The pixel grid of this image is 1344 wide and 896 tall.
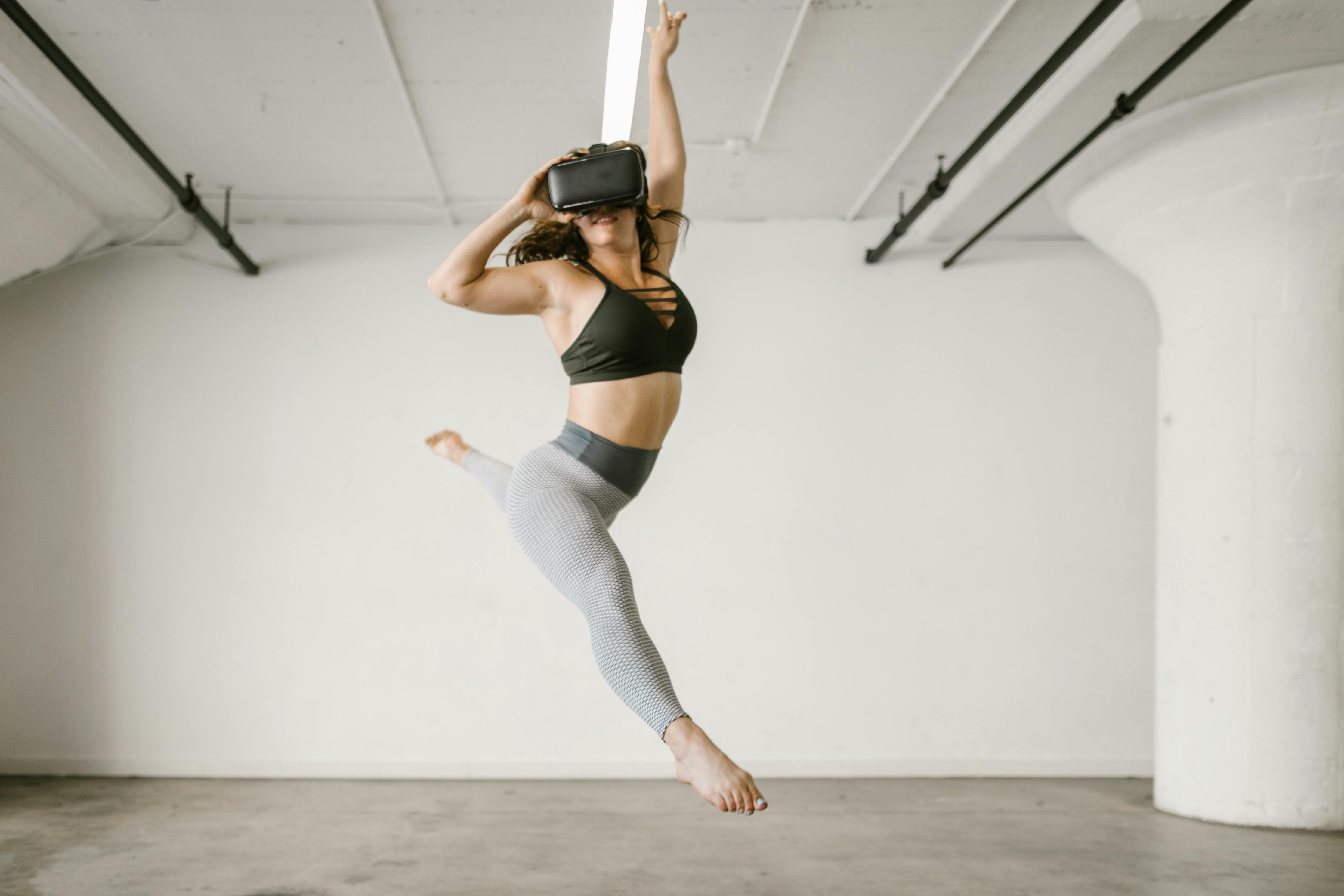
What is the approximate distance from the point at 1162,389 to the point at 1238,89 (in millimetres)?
1320

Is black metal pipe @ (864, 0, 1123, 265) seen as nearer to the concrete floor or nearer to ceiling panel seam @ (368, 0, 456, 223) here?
ceiling panel seam @ (368, 0, 456, 223)

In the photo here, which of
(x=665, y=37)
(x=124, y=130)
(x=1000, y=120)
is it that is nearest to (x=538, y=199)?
(x=665, y=37)

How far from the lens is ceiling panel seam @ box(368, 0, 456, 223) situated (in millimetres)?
3410

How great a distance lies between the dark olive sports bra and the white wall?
2.89 metres

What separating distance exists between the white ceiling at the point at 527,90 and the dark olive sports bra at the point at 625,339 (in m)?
1.81

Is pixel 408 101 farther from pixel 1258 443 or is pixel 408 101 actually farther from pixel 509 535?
pixel 1258 443

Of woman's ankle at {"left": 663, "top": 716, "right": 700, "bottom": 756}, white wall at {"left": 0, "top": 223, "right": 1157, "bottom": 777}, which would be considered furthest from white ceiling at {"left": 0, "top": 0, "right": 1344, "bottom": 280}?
woman's ankle at {"left": 663, "top": 716, "right": 700, "bottom": 756}

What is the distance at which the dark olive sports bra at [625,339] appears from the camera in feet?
6.82

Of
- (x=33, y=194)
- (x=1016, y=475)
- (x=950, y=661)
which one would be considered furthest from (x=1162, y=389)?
(x=33, y=194)

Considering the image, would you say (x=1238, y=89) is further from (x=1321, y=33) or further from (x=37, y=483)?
(x=37, y=483)

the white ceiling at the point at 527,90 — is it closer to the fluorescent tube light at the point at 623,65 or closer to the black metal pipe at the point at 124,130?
the black metal pipe at the point at 124,130

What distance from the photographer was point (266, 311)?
5137 mm

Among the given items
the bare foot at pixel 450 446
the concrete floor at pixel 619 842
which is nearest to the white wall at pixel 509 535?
the concrete floor at pixel 619 842

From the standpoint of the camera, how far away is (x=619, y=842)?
145 inches
